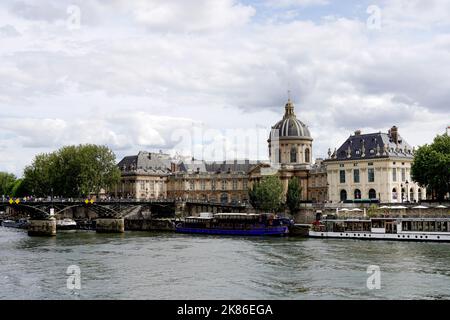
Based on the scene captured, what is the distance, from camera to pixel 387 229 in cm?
6969

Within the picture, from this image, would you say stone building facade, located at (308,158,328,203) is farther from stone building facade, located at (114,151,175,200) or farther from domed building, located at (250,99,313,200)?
stone building facade, located at (114,151,175,200)

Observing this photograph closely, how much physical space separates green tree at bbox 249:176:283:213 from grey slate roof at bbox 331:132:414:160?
10408 mm

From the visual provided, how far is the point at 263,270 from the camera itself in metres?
43.3

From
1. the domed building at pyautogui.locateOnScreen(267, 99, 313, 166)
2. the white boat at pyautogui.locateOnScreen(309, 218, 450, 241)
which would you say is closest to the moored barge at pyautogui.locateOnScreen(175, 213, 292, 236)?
the white boat at pyautogui.locateOnScreen(309, 218, 450, 241)

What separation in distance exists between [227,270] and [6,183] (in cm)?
12051

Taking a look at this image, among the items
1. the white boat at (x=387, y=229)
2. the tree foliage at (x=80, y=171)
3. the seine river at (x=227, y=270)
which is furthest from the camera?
the tree foliage at (x=80, y=171)

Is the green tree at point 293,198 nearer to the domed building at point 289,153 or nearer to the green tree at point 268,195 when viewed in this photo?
the green tree at point 268,195

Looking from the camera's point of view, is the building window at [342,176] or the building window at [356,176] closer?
the building window at [356,176]

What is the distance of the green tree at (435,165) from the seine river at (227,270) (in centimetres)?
1705

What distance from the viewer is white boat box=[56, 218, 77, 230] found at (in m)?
97.2

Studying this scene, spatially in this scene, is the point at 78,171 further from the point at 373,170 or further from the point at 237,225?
the point at 373,170

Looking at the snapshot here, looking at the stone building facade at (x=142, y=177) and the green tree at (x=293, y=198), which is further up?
the stone building facade at (x=142, y=177)

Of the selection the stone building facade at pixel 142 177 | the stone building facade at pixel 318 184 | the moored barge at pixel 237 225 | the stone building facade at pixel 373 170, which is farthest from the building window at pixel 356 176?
the stone building facade at pixel 142 177

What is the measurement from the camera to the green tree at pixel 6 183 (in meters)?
148
